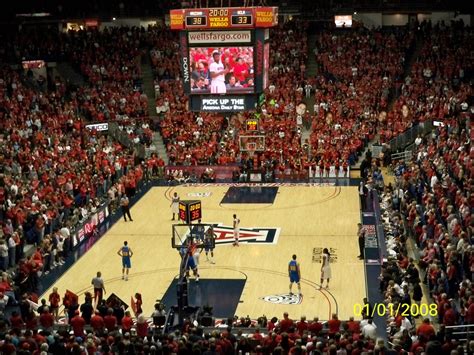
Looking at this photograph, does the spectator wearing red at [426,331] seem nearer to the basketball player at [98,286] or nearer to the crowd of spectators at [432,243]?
the crowd of spectators at [432,243]

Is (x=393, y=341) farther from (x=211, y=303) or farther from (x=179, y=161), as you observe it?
(x=179, y=161)

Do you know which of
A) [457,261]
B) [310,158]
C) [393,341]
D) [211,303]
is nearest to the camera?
[393,341]

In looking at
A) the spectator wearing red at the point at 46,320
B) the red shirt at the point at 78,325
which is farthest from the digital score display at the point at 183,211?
the red shirt at the point at 78,325

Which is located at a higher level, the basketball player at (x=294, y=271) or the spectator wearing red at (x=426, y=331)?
the basketball player at (x=294, y=271)

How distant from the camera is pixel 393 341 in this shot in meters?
19.5

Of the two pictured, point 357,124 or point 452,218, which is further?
point 357,124

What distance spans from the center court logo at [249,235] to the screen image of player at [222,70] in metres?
5.36

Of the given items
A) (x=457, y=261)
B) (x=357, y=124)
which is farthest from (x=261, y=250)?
(x=357, y=124)

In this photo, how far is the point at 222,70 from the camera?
103 feet

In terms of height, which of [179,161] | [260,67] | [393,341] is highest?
[260,67]

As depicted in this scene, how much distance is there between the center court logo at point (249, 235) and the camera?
3159 centimetres

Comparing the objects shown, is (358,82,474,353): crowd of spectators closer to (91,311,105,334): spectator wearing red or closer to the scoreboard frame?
the scoreboard frame

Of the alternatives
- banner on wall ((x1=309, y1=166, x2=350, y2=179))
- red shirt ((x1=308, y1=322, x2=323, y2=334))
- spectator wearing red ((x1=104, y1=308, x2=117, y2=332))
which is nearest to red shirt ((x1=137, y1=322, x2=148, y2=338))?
spectator wearing red ((x1=104, y1=308, x2=117, y2=332))

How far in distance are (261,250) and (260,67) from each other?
6737 millimetres
